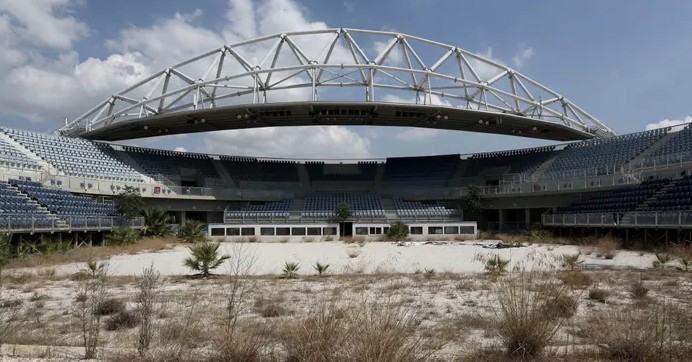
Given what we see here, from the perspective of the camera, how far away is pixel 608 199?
3669cm

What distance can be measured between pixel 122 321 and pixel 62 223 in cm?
2507

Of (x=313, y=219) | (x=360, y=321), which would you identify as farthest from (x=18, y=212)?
(x=360, y=321)

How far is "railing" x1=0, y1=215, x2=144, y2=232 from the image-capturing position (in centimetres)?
2436

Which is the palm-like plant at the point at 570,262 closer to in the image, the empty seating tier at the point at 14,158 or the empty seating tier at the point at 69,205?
the empty seating tier at the point at 69,205

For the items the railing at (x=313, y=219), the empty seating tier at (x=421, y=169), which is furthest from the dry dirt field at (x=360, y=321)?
the empty seating tier at (x=421, y=169)

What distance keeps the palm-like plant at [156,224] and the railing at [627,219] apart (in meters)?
32.3

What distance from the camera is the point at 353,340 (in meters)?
4.67

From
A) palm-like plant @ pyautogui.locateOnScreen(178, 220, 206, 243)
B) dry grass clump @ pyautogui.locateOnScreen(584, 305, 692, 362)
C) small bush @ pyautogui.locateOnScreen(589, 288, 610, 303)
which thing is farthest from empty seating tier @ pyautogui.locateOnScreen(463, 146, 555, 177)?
dry grass clump @ pyautogui.locateOnScreen(584, 305, 692, 362)

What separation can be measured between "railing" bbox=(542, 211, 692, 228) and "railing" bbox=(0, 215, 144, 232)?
33.8 meters

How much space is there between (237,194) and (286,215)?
462 inches

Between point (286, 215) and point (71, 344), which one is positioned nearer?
point (71, 344)

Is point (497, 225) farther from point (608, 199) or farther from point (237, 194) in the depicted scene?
point (237, 194)

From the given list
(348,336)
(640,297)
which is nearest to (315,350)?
(348,336)

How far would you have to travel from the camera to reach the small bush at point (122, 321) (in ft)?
24.7
